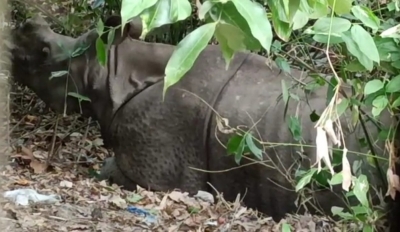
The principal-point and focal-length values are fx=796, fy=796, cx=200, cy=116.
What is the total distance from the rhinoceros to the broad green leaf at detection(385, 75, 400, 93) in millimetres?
713

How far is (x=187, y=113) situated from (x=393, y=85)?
138 centimetres

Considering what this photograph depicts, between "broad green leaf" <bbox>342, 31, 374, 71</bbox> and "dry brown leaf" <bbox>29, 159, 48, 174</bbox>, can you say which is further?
"dry brown leaf" <bbox>29, 159, 48, 174</bbox>

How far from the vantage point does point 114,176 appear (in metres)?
3.30

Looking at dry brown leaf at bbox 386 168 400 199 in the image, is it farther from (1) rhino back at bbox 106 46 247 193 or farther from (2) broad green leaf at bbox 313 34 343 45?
(1) rhino back at bbox 106 46 247 193

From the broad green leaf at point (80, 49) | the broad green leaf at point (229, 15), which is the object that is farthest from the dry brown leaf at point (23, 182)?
the broad green leaf at point (229, 15)

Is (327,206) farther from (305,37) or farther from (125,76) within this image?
(125,76)

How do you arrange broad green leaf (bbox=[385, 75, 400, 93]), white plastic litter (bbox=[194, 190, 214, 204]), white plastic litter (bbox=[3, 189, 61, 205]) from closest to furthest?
broad green leaf (bbox=[385, 75, 400, 93])
white plastic litter (bbox=[3, 189, 61, 205])
white plastic litter (bbox=[194, 190, 214, 204])

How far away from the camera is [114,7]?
388cm

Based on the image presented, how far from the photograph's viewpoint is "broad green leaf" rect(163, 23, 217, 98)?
1.05 meters

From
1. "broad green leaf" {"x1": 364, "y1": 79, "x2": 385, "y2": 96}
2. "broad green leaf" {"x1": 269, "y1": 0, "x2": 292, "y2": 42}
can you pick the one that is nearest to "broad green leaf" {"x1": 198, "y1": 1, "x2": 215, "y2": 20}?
"broad green leaf" {"x1": 269, "y1": 0, "x2": 292, "y2": 42}

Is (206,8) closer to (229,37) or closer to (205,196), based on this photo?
(229,37)

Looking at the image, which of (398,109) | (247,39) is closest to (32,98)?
(398,109)

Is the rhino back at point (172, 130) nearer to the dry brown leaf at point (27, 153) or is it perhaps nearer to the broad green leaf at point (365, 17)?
the dry brown leaf at point (27, 153)

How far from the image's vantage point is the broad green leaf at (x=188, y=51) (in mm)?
1054
